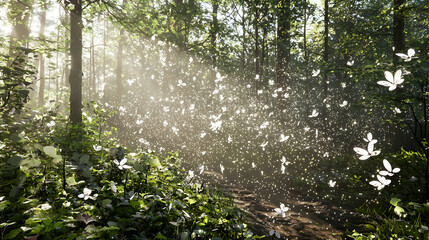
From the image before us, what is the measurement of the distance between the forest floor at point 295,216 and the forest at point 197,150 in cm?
4

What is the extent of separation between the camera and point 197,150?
30.7 feet

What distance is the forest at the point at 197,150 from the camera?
1.86 meters

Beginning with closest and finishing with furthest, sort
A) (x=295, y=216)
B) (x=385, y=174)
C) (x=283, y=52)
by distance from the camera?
(x=385, y=174), (x=295, y=216), (x=283, y=52)

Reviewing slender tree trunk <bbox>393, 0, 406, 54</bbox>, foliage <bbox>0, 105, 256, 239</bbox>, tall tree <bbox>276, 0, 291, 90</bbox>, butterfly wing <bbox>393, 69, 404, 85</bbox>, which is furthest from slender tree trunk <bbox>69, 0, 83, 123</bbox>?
slender tree trunk <bbox>393, 0, 406, 54</bbox>

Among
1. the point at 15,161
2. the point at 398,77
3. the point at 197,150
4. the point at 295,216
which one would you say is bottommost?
the point at 295,216

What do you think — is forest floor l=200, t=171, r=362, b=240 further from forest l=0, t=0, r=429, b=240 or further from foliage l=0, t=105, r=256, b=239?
foliage l=0, t=105, r=256, b=239

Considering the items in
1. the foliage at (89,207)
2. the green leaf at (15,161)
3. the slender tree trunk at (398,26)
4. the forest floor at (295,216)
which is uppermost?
the slender tree trunk at (398,26)

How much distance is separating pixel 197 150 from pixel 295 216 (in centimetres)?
552

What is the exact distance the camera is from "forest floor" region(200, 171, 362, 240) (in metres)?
3.63

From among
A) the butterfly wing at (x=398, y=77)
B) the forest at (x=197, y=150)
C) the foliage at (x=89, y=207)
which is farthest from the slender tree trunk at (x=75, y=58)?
the butterfly wing at (x=398, y=77)

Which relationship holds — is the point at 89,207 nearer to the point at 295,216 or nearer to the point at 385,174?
the point at 385,174

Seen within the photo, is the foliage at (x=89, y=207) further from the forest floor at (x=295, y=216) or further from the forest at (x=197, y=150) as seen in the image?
the forest floor at (x=295, y=216)

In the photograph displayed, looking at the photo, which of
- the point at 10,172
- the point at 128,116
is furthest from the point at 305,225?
the point at 128,116

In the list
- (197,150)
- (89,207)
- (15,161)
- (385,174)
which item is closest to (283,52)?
(197,150)
